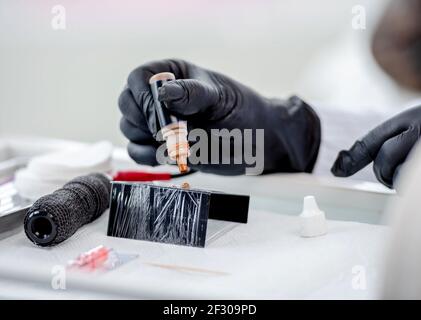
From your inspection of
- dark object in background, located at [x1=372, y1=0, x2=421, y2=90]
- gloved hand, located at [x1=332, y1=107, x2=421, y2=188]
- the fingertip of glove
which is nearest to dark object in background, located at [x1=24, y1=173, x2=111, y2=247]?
the fingertip of glove

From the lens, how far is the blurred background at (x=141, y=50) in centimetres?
157

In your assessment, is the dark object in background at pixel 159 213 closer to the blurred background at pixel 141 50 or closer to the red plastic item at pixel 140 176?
the red plastic item at pixel 140 176

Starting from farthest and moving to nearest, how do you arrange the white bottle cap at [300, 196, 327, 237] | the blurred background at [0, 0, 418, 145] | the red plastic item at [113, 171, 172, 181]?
the blurred background at [0, 0, 418, 145] → the red plastic item at [113, 171, 172, 181] → the white bottle cap at [300, 196, 327, 237]

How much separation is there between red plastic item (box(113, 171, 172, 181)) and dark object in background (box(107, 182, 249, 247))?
12cm

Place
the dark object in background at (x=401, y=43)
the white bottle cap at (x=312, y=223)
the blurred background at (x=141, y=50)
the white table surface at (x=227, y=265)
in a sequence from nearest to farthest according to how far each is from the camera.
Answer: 1. the white table surface at (x=227, y=265)
2. the white bottle cap at (x=312, y=223)
3. the dark object in background at (x=401, y=43)
4. the blurred background at (x=141, y=50)

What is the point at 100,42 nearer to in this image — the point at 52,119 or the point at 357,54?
the point at 52,119

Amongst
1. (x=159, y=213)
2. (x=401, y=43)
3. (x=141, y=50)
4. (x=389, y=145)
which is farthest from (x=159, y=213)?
(x=141, y=50)

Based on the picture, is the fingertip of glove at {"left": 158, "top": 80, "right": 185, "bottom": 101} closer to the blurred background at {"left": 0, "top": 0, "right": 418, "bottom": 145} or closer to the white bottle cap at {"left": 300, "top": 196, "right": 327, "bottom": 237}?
the white bottle cap at {"left": 300, "top": 196, "right": 327, "bottom": 237}

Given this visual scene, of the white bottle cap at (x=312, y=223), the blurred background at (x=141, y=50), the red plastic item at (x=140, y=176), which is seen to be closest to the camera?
the white bottle cap at (x=312, y=223)

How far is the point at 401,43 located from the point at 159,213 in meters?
0.64

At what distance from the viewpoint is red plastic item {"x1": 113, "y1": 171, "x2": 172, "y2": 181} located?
0.79 meters

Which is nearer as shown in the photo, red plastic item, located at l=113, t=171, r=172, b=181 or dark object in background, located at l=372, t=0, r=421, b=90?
red plastic item, located at l=113, t=171, r=172, b=181

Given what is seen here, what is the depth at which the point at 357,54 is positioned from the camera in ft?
4.77

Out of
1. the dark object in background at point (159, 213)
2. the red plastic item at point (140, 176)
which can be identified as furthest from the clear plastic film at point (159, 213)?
the red plastic item at point (140, 176)
